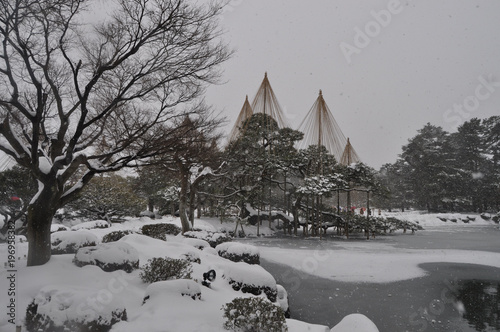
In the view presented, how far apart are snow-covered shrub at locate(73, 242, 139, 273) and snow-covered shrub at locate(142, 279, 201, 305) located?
1684 mm

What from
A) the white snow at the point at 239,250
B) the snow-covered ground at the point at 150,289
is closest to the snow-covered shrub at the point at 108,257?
the snow-covered ground at the point at 150,289

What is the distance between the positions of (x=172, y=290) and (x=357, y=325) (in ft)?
9.54

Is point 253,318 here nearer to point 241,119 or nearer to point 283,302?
point 283,302

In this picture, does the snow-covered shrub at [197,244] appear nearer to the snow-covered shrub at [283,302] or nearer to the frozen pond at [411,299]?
the frozen pond at [411,299]

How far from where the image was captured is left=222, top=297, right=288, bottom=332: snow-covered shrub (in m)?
3.79

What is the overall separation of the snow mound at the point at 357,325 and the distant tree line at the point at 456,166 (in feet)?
106

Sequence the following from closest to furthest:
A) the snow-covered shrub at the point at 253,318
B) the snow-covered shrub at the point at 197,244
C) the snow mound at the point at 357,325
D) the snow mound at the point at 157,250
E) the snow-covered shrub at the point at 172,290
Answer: the snow mound at the point at 357,325 → the snow-covered shrub at the point at 253,318 → the snow-covered shrub at the point at 172,290 → the snow mound at the point at 157,250 → the snow-covered shrub at the point at 197,244

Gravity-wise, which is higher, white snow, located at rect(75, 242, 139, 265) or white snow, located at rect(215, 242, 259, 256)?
white snow, located at rect(75, 242, 139, 265)

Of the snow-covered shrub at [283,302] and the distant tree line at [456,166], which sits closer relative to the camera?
the snow-covered shrub at [283,302]

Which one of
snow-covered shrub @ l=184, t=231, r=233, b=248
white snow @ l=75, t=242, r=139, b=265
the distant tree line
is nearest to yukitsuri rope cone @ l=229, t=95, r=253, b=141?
snow-covered shrub @ l=184, t=231, r=233, b=248

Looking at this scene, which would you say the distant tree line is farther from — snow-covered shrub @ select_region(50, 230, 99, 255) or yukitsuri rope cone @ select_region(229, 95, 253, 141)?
snow-covered shrub @ select_region(50, 230, 99, 255)

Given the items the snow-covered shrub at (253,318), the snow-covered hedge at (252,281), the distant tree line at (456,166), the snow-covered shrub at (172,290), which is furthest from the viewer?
the distant tree line at (456,166)

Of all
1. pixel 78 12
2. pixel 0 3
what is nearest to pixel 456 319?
pixel 78 12

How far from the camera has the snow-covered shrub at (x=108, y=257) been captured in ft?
18.6
